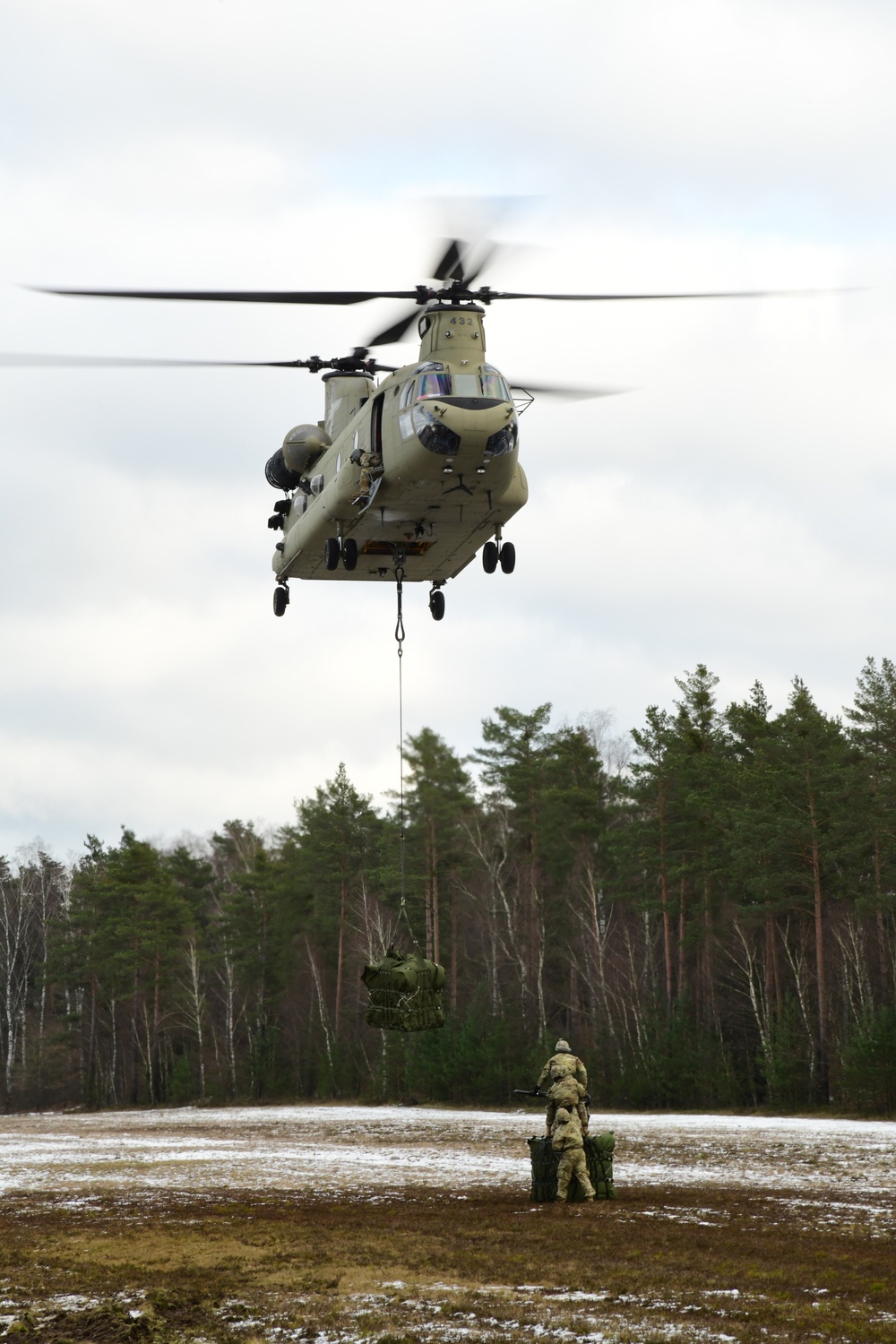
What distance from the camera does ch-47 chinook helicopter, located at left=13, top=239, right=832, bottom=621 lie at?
16.7 meters

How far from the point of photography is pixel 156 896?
63.7m

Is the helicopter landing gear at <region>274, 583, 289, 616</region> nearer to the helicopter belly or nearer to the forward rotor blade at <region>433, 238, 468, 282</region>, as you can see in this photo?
the helicopter belly

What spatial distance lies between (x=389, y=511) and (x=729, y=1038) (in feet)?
107

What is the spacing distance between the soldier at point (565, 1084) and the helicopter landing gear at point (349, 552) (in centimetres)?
655

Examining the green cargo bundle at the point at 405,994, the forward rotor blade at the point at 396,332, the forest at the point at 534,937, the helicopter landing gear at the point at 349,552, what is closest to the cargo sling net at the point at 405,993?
the green cargo bundle at the point at 405,994

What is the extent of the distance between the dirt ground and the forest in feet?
45.4

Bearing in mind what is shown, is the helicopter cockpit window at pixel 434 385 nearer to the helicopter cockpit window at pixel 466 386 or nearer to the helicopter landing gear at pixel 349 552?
the helicopter cockpit window at pixel 466 386

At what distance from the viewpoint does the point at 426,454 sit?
1672cm

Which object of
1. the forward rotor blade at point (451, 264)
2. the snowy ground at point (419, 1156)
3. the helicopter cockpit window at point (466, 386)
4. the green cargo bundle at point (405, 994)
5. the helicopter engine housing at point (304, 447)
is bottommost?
the snowy ground at point (419, 1156)

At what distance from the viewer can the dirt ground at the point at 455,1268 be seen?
398 inches

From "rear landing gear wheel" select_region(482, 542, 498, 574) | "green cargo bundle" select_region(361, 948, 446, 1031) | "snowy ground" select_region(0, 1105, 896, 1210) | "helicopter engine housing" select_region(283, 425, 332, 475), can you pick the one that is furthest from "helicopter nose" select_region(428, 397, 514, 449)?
"snowy ground" select_region(0, 1105, 896, 1210)

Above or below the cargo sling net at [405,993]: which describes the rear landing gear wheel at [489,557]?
above

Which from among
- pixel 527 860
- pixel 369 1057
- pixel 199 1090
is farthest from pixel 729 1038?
pixel 199 1090

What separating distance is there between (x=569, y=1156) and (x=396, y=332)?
1068 cm
